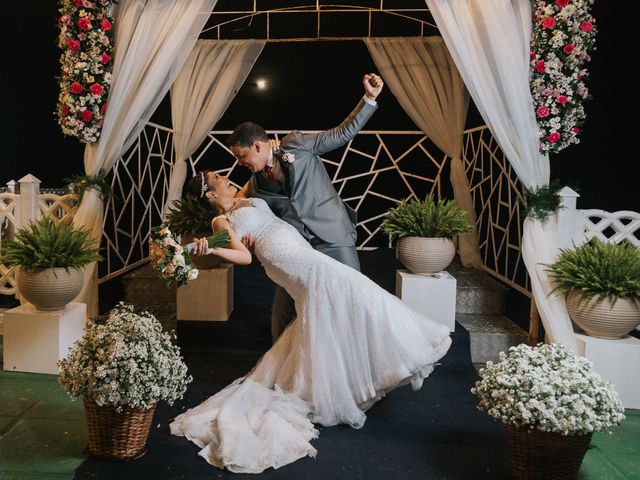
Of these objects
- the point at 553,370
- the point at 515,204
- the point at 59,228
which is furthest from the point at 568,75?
the point at 59,228

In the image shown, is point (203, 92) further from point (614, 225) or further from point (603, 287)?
point (603, 287)

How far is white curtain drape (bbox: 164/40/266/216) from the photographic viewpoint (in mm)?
5754

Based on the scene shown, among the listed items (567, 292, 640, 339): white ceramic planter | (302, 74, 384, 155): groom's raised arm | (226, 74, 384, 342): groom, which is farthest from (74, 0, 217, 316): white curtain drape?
(567, 292, 640, 339): white ceramic planter

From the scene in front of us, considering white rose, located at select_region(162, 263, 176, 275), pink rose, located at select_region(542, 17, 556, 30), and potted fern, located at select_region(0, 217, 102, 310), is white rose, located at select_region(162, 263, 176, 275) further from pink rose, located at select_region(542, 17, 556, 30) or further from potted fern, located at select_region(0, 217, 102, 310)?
pink rose, located at select_region(542, 17, 556, 30)

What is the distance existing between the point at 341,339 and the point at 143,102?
233 cm

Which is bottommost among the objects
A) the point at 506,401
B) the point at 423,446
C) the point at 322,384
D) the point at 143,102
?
the point at 423,446

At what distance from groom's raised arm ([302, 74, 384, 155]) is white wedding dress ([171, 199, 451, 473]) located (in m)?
0.62

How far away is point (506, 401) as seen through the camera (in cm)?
254

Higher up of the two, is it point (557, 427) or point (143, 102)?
point (143, 102)

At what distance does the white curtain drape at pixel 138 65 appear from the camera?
4184 mm

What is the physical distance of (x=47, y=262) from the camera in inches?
150

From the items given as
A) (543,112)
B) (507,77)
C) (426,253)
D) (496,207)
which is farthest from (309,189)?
(496,207)

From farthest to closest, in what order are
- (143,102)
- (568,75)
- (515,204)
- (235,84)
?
(235,84)
(515,204)
(143,102)
(568,75)

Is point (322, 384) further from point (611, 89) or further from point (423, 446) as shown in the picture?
point (611, 89)
